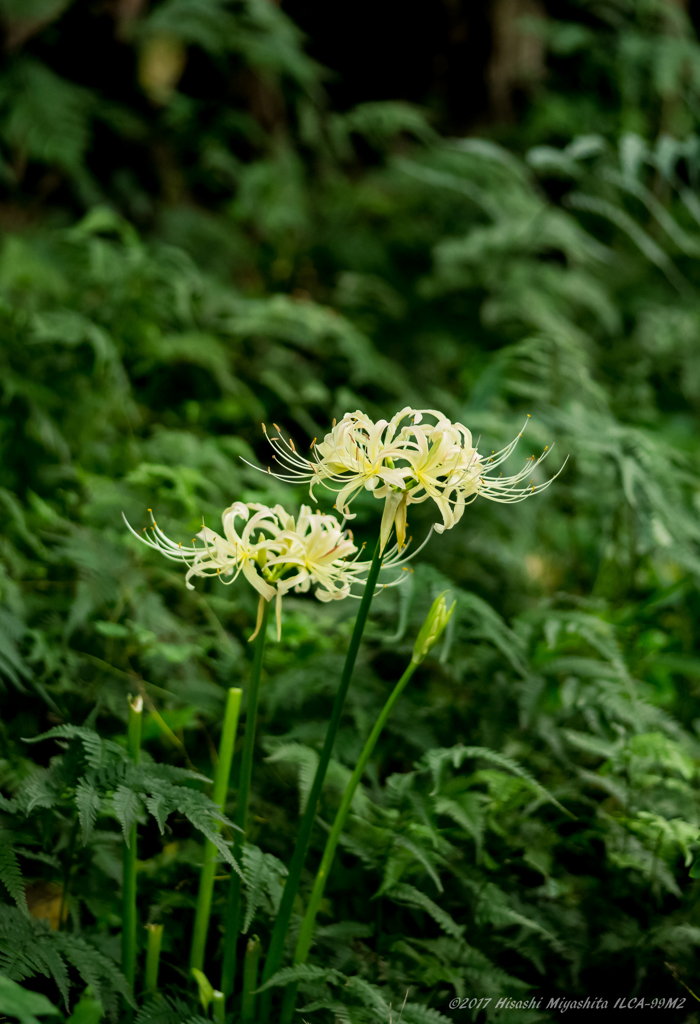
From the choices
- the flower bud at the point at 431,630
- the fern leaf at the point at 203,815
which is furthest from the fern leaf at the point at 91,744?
the flower bud at the point at 431,630

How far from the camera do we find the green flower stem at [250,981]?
1.25 metres

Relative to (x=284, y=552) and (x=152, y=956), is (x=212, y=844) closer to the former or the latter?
(x=152, y=956)

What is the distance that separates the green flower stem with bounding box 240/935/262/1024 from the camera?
1249 millimetres

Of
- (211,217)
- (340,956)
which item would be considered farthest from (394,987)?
(211,217)

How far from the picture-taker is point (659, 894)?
1.65m

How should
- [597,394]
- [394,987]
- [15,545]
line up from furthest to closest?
[597,394], [15,545], [394,987]

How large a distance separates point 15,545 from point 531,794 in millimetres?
1508

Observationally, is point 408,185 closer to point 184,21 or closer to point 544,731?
point 184,21

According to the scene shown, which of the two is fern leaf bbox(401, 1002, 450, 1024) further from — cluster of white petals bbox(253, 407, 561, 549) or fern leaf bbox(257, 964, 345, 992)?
cluster of white petals bbox(253, 407, 561, 549)

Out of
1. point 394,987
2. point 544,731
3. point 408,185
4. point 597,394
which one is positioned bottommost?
point 394,987

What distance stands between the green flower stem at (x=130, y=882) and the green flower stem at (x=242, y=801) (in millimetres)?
157

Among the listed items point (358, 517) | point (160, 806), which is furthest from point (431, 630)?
point (358, 517)

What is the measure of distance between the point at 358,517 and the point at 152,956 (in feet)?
4.52

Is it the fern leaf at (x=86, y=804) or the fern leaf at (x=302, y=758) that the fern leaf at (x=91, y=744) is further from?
the fern leaf at (x=302, y=758)
